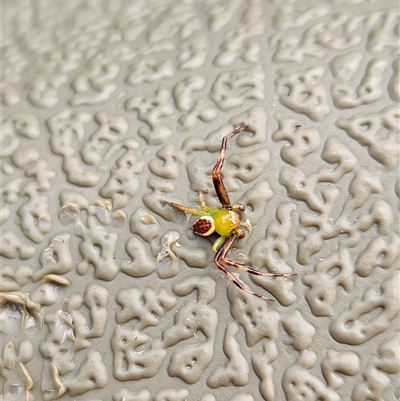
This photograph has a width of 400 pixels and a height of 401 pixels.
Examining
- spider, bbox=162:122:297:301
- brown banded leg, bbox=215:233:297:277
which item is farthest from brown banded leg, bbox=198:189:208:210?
brown banded leg, bbox=215:233:297:277

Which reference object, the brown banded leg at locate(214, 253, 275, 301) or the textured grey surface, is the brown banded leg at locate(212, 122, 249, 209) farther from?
the brown banded leg at locate(214, 253, 275, 301)

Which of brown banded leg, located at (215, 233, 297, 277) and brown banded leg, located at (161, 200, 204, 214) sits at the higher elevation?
brown banded leg, located at (161, 200, 204, 214)

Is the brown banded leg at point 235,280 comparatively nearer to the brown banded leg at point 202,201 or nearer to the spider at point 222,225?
the spider at point 222,225

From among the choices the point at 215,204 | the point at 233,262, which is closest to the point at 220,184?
the point at 215,204

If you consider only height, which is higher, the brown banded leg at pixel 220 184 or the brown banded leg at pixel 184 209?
the brown banded leg at pixel 220 184

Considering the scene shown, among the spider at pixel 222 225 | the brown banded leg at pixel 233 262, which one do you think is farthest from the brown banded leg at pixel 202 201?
the brown banded leg at pixel 233 262

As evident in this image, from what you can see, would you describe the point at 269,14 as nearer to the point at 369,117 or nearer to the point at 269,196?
the point at 369,117

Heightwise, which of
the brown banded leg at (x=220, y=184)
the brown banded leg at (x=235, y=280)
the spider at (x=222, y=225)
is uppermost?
the brown banded leg at (x=220, y=184)

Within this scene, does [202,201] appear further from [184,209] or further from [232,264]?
[232,264]
